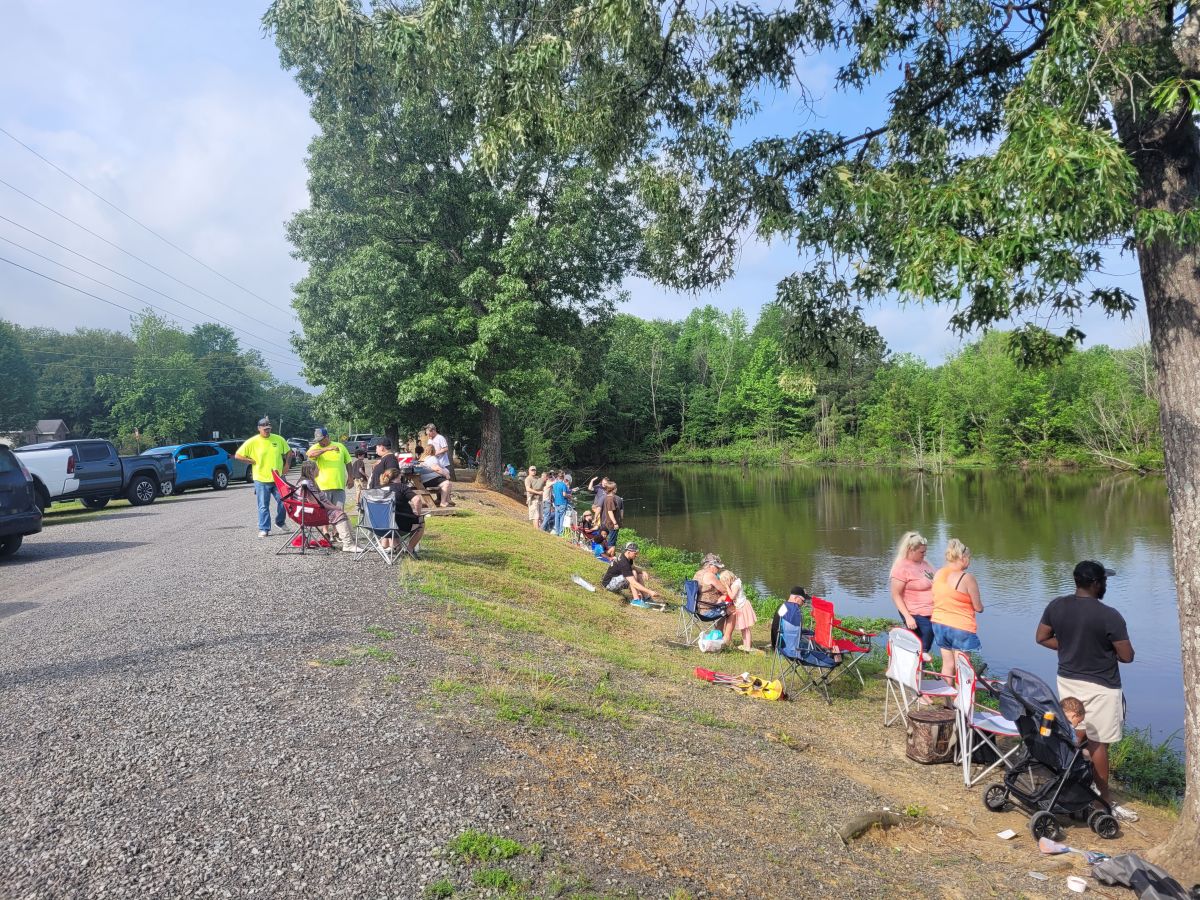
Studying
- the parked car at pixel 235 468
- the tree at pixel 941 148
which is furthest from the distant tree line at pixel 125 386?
the tree at pixel 941 148

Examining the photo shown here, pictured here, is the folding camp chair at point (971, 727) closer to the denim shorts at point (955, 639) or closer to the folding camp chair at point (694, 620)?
the denim shorts at point (955, 639)

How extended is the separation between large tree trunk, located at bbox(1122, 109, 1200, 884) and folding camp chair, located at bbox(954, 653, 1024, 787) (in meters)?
1.11

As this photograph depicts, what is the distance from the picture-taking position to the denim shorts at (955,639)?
7.27 metres

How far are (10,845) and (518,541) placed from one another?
10.7 meters

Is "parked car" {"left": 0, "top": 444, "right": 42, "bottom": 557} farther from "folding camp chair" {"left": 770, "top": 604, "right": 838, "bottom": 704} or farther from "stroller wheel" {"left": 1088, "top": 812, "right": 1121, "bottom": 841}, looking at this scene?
"stroller wheel" {"left": 1088, "top": 812, "right": 1121, "bottom": 841}

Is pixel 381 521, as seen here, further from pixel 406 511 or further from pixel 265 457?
pixel 265 457

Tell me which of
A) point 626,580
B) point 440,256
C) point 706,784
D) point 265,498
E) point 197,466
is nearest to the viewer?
point 706,784

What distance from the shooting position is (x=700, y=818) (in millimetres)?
4602

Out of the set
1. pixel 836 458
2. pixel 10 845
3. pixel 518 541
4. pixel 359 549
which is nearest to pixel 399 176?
pixel 518 541

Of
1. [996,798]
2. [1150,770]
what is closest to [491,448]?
[1150,770]

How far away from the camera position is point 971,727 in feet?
20.4

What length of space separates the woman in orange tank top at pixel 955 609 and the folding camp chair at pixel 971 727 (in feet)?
2.84

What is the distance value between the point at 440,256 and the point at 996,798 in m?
20.5

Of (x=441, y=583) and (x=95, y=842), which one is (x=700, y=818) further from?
(x=441, y=583)
